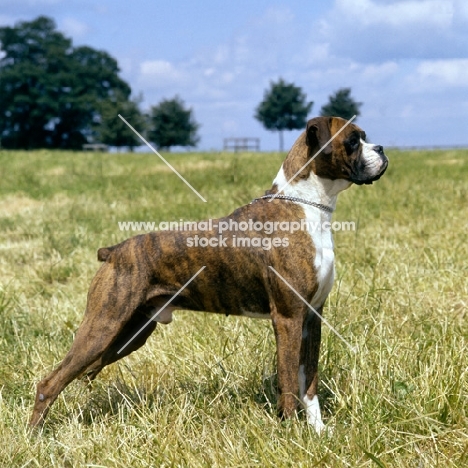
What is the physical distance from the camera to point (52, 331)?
523 cm

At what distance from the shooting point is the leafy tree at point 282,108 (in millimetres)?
55281

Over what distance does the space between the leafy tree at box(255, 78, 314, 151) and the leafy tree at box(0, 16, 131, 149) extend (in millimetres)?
13157

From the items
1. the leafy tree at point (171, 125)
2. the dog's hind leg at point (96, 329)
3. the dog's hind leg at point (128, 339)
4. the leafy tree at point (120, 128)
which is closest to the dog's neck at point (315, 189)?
the dog's hind leg at point (96, 329)

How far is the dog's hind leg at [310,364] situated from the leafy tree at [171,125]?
46082mm

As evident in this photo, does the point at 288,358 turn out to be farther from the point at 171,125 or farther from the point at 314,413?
the point at 171,125

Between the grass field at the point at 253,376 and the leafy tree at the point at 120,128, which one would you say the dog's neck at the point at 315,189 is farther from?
the leafy tree at the point at 120,128

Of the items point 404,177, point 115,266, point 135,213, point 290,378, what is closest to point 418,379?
point 290,378

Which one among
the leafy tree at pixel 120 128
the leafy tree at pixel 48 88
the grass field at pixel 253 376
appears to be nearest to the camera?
the grass field at pixel 253 376

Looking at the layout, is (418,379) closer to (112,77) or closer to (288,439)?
(288,439)


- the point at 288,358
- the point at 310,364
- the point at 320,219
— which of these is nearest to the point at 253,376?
the point at 310,364

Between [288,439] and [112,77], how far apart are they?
6794cm

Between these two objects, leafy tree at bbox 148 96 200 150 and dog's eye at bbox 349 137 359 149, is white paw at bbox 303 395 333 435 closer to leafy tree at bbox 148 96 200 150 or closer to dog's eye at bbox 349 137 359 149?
dog's eye at bbox 349 137 359 149

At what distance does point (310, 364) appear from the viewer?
3691 mm

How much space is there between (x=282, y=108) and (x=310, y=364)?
5347 centimetres
